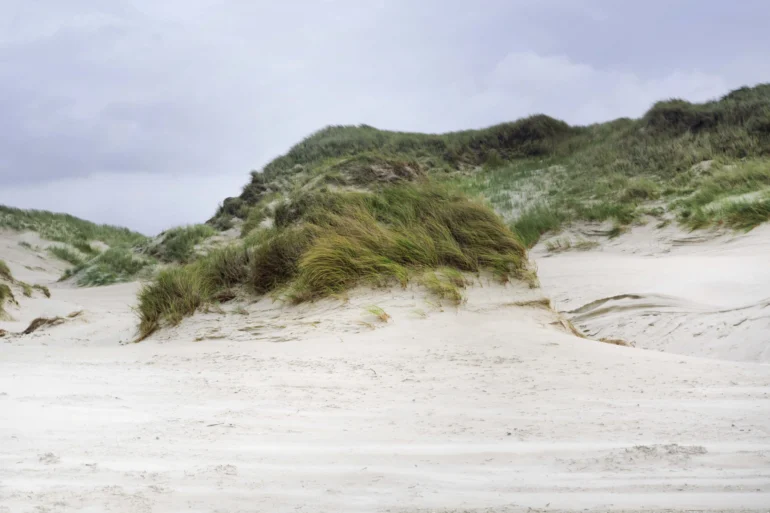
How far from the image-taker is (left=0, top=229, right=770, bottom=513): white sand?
2.36 m

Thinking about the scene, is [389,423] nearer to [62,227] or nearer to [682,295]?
[682,295]

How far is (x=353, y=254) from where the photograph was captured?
6.85 metres

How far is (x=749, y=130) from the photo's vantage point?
16.5 metres

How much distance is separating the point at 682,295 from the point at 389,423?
5018 millimetres

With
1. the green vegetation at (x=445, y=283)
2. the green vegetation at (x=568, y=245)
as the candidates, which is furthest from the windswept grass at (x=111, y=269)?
the green vegetation at (x=445, y=283)

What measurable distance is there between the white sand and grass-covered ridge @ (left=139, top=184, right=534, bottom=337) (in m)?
0.71

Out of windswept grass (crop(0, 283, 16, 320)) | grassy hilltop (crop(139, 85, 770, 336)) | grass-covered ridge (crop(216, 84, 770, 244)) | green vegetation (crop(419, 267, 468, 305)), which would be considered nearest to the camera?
green vegetation (crop(419, 267, 468, 305))

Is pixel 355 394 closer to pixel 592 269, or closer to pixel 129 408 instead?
pixel 129 408

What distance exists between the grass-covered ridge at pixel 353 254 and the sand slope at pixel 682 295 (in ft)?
4.51

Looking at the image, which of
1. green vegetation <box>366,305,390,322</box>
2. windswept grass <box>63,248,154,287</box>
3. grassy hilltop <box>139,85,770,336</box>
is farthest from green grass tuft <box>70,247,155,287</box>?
green vegetation <box>366,305,390,322</box>

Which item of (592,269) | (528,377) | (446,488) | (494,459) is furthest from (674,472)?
(592,269)

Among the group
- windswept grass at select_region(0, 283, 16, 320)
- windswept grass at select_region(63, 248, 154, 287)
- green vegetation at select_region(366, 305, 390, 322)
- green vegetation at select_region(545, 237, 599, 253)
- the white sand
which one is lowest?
the white sand

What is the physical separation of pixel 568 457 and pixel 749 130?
53.7 feet

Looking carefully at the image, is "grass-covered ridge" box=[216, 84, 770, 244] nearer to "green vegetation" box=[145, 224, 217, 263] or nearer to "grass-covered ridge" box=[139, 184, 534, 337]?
"green vegetation" box=[145, 224, 217, 263]
